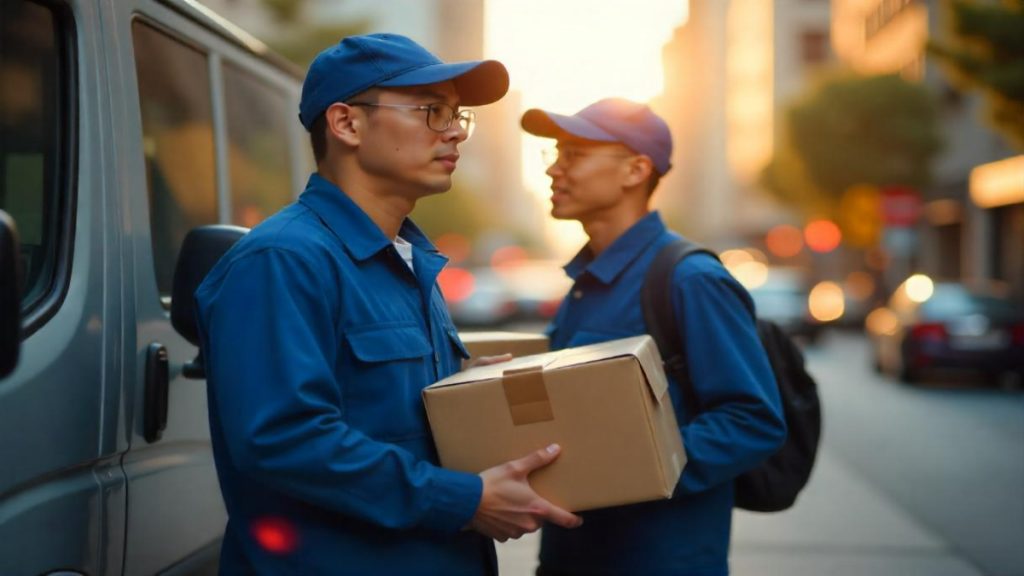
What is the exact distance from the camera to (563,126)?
3.40 metres

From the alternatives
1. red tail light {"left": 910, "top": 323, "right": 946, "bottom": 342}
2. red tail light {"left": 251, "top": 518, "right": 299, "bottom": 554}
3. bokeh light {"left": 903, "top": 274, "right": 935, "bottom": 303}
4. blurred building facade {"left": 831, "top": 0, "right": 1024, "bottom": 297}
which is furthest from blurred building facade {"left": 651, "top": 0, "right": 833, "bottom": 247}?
red tail light {"left": 251, "top": 518, "right": 299, "bottom": 554}

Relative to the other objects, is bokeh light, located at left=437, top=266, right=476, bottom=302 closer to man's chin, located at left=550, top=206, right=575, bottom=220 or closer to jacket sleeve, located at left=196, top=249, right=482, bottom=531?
man's chin, located at left=550, top=206, right=575, bottom=220

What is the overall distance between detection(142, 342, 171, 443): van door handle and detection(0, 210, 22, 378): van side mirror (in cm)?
90

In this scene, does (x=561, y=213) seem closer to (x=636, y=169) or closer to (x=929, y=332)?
(x=636, y=169)

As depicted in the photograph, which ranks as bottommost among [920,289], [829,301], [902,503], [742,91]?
[829,301]

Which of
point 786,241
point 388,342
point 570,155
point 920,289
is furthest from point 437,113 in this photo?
point 786,241

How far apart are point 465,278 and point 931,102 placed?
14938mm

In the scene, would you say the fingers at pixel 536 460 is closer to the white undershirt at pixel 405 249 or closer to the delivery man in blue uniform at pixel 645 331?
the white undershirt at pixel 405 249

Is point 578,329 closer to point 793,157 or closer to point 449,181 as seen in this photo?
point 449,181

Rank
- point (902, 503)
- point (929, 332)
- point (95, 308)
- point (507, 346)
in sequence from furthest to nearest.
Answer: point (929, 332)
point (902, 503)
point (507, 346)
point (95, 308)

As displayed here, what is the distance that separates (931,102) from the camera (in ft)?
128

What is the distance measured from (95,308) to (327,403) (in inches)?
28.5

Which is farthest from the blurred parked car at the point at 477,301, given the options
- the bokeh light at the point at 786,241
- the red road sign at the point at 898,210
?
the bokeh light at the point at 786,241

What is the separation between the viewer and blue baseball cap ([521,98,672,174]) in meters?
3.43
